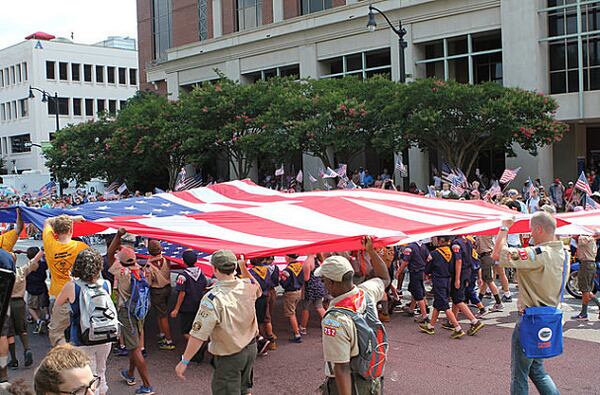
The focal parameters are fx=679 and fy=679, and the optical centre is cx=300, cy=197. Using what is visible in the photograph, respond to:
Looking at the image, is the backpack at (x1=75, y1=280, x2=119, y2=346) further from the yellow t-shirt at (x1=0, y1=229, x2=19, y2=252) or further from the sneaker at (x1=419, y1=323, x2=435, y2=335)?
the sneaker at (x1=419, y1=323, x2=435, y2=335)

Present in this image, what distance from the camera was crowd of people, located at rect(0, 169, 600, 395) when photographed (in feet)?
15.6

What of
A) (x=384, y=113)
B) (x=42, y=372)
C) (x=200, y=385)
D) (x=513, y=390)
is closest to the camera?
(x=42, y=372)

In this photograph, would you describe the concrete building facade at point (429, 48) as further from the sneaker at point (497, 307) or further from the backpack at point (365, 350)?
the backpack at point (365, 350)

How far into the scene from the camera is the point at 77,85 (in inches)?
2761

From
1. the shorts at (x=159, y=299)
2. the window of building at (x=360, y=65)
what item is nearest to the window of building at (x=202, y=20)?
the window of building at (x=360, y=65)

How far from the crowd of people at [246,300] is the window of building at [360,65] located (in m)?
21.4

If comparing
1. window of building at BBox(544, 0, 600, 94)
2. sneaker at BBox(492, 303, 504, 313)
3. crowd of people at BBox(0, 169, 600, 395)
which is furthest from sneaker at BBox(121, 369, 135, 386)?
window of building at BBox(544, 0, 600, 94)

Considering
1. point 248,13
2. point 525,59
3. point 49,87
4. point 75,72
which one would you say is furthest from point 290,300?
point 75,72

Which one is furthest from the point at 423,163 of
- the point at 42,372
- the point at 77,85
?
the point at 77,85

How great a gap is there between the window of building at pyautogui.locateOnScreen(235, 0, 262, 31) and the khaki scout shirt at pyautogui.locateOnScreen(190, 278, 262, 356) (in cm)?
3505

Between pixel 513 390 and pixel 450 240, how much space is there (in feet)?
14.3

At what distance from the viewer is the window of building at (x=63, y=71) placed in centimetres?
6906

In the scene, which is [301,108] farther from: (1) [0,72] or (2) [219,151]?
(1) [0,72]

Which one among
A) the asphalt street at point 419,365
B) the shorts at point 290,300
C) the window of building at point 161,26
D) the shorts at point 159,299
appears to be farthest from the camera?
the window of building at point 161,26
